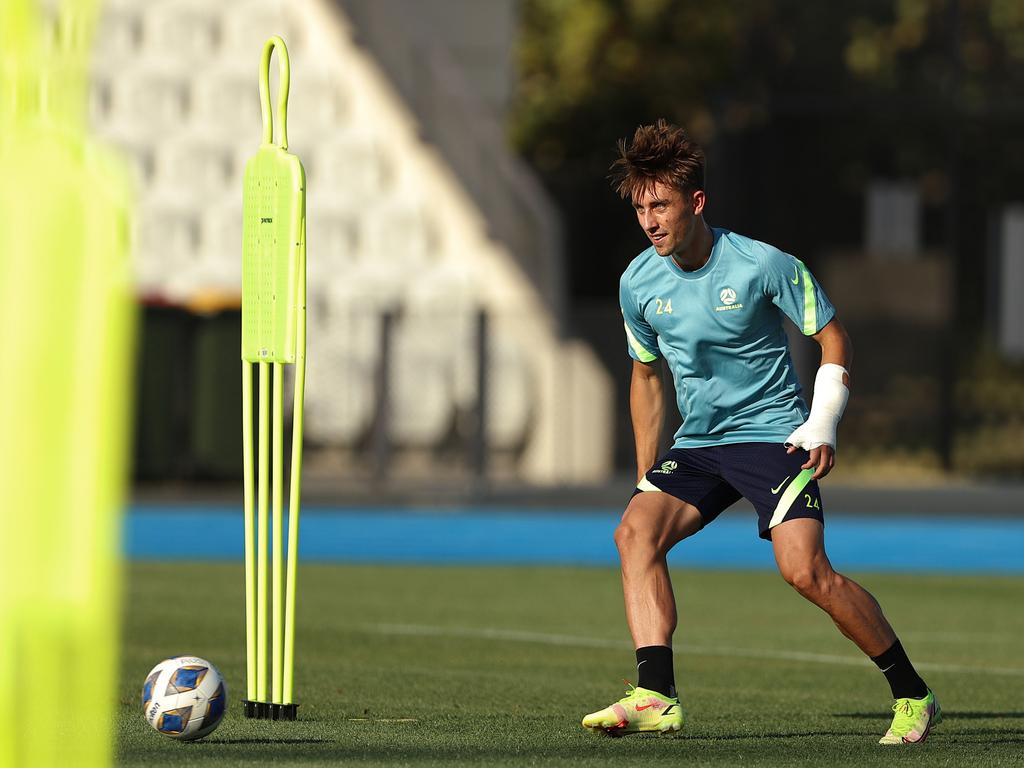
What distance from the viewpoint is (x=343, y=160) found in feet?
90.1

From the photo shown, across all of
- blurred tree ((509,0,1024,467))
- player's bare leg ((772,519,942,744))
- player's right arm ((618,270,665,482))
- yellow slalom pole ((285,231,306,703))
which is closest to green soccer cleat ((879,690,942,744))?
player's bare leg ((772,519,942,744))

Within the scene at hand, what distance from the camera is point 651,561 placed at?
6984 mm

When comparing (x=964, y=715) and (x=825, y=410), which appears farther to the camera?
(x=964, y=715)

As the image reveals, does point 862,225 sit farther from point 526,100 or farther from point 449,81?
point 526,100

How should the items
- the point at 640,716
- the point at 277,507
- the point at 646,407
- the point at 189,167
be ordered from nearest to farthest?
the point at 277,507, the point at 640,716, the point at 646,407, the point at 189,167

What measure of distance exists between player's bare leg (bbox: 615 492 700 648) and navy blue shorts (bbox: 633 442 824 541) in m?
0.07

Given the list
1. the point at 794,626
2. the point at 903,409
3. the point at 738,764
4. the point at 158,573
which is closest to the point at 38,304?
the point at 738,764

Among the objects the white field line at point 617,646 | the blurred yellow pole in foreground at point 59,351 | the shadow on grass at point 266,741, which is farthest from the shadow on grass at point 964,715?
the blurred yellow pole in foreground at point 59,351

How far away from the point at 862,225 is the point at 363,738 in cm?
2004

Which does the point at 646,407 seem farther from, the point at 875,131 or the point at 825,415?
the point at 875,131

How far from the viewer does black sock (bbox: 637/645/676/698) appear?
6.94m

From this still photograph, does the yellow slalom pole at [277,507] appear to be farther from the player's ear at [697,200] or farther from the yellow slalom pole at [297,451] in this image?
the player's ear at [697,200]

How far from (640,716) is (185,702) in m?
1.45

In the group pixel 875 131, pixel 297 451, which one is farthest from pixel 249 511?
pixel 875 131
